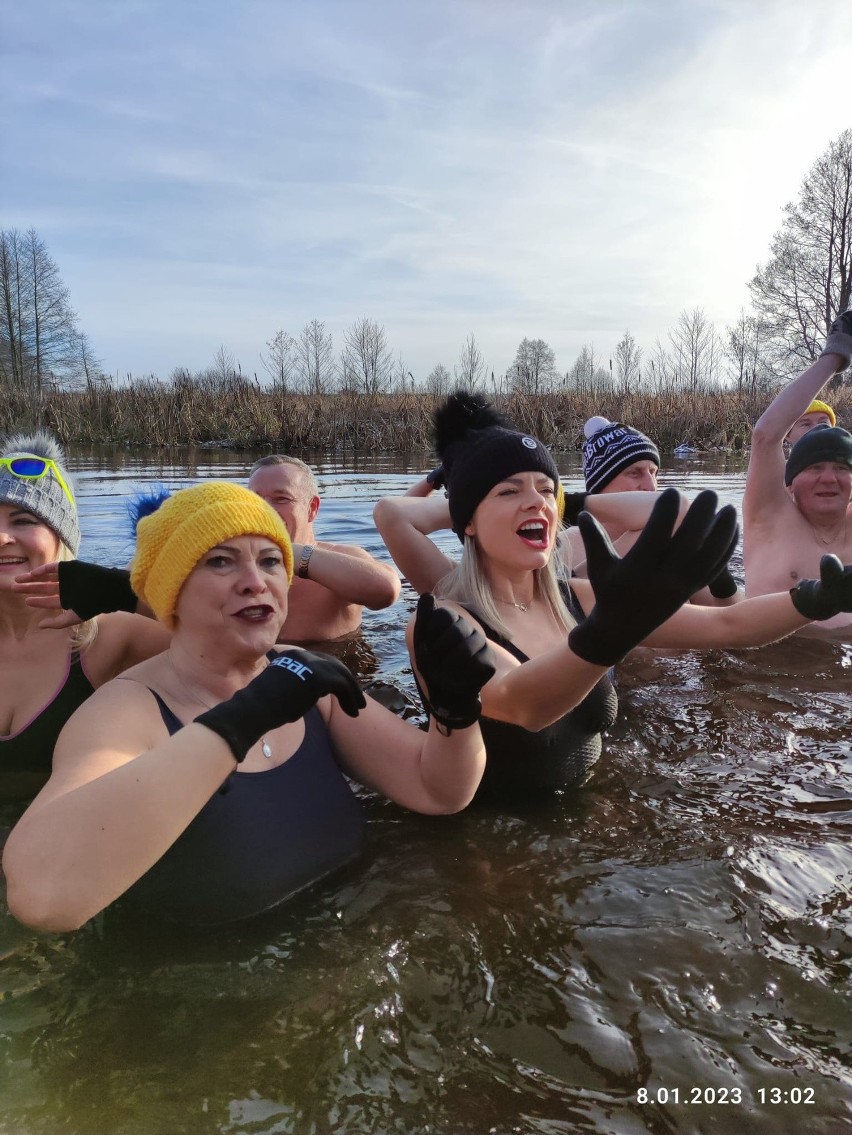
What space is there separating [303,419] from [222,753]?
18.0 metres

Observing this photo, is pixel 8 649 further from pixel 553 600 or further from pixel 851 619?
pixel 851 619

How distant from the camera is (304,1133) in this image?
1534 millimetres

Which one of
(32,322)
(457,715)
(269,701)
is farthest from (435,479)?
(32,322)

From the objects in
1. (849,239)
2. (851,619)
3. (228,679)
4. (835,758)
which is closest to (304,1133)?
(228,679)

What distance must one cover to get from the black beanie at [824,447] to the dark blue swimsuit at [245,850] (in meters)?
3.96

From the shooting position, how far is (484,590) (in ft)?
Result: 9.21

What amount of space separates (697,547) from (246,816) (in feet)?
4.24

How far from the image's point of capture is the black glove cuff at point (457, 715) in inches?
76.7

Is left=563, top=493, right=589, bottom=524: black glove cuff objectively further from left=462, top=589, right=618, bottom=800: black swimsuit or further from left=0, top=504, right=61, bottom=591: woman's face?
left=0, top=504, right=61, bottom=591: woman's face

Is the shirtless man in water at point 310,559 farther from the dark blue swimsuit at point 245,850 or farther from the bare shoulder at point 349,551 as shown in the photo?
the dark blue swimsuit at point 245,850

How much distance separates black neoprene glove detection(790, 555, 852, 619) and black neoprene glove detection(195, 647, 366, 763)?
152 cm

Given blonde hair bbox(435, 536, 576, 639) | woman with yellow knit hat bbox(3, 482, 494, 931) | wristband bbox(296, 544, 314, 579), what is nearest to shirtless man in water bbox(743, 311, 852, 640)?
blonde hair bbox(435, 536, 576, 639)

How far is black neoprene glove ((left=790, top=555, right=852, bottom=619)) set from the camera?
7.61 ft

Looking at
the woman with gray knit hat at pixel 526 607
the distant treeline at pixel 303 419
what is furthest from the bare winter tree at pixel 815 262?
the woman with gray knit hat at pixel 526 607
